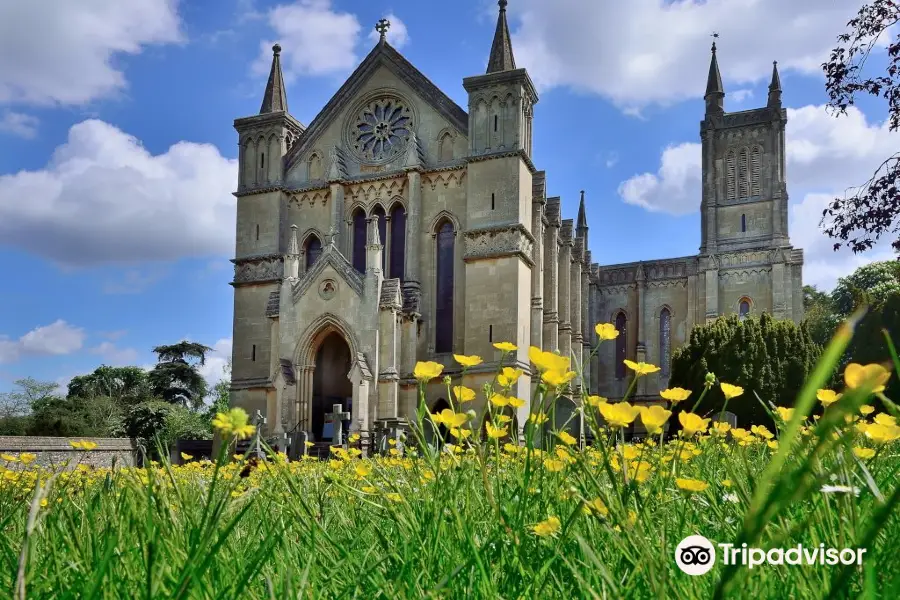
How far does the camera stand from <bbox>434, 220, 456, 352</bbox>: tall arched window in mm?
25750

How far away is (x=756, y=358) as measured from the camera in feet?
89.5

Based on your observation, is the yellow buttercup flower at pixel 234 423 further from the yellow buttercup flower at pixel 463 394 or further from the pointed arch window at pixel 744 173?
the pointed arch window at pixel 744 173

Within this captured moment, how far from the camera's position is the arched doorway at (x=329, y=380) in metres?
25.3

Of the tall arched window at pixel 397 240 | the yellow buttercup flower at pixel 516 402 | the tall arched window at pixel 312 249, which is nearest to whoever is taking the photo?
the yellow buttercup flower at pixel 516 402

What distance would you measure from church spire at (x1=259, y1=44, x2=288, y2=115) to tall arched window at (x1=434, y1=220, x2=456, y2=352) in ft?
26.7

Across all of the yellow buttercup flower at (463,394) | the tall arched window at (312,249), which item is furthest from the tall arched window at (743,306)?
the yellow buttercup flower at (463,394)

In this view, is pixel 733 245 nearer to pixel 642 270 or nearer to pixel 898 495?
pixel 642 270

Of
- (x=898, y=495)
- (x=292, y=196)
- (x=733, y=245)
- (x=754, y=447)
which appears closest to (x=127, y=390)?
(x=292, y=196)

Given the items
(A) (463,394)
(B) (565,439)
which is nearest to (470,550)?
(B) (565,439)

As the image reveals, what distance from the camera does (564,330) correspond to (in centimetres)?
3253

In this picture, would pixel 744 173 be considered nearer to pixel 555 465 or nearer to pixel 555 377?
pixel 555 465

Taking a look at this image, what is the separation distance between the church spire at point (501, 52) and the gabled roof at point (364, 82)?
1913 millimetres

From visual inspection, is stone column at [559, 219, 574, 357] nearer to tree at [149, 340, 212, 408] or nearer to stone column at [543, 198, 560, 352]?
stone column at [543, 198, 560, 352]

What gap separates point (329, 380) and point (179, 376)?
113 ft
